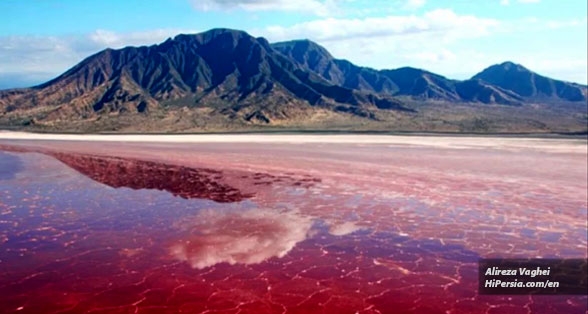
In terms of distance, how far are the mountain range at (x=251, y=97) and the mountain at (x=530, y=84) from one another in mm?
462

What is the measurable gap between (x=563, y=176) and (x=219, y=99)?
10086cm

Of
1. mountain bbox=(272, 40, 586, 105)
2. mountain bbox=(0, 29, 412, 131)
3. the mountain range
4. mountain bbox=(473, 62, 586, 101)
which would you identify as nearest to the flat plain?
the mountain range

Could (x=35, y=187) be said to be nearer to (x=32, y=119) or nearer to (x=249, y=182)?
(x=249, y=182)

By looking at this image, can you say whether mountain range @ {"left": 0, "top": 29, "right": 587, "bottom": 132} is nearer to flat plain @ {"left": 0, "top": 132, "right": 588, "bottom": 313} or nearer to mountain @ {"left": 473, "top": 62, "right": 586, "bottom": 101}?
mountain @ {"left": 473, "top": 62, "right": 586, "bottom": 101}

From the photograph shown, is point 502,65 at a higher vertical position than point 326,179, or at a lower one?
higher

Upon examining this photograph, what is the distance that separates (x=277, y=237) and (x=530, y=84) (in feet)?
589

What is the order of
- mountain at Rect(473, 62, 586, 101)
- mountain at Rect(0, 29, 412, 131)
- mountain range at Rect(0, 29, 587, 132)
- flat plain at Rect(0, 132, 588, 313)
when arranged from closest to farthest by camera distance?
1. flat plain at Rect(0, 132, 588, 313)
2. mountain range at Rect(0, 29, 587, 132)
3. mountain at Rect(0, 29, 412, 131)
4. mountain at Rect(473, 62, 586, 101)

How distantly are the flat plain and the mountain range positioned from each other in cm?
5048

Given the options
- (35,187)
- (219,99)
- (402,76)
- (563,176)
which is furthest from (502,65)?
(35,187)

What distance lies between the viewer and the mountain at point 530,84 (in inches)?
6009

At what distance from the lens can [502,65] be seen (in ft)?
650

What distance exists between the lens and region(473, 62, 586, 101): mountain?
153 meters

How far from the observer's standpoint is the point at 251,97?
378 ft

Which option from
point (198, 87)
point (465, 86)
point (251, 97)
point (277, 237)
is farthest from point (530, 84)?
point (277, 237)
